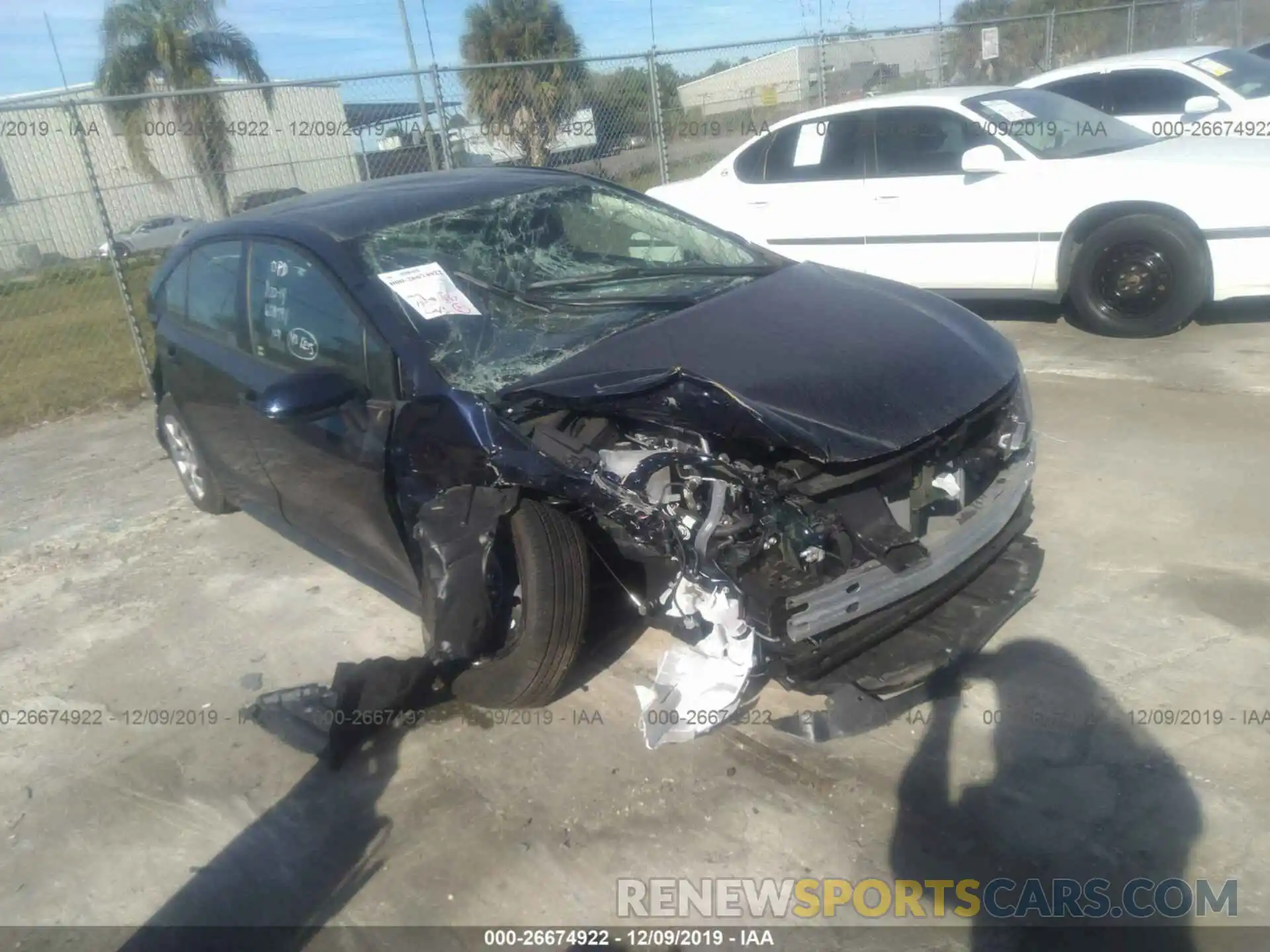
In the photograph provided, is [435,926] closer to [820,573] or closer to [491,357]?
[820,573]

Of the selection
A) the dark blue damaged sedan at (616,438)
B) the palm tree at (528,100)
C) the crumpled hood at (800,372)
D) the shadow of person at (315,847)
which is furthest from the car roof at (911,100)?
the shadow of person at (315,847)

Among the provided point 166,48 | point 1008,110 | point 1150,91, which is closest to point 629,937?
point 1008,110

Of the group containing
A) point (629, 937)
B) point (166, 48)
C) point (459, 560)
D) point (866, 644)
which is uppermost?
point (166, 48)

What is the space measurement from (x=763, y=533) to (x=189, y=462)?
3.62 m

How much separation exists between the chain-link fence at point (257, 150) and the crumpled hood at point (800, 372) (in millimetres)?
4005

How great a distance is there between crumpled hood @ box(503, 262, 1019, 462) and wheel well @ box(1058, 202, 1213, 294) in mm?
3212

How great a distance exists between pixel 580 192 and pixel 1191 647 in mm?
2968

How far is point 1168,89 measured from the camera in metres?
8.77

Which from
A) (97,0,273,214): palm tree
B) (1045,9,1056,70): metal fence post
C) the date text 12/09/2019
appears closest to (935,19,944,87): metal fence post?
(1045,9,1056,70): metal fence post

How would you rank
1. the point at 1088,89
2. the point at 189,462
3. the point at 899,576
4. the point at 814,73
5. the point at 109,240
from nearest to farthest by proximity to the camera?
1. the point at 899,576
2. the point at 189,462
3. the point at 109,240
4. the point at 1088,89
5. the point at 814,73

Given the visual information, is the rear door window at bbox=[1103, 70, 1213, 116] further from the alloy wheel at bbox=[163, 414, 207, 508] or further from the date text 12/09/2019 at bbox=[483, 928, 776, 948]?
the date text 12/09/2019 at bbox=[483, 928, 776, 948]

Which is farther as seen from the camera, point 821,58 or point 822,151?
point 821,58

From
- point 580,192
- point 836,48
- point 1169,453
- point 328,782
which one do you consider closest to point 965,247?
point 1169,453

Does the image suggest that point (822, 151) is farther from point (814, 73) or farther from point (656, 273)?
point (814, 73)
